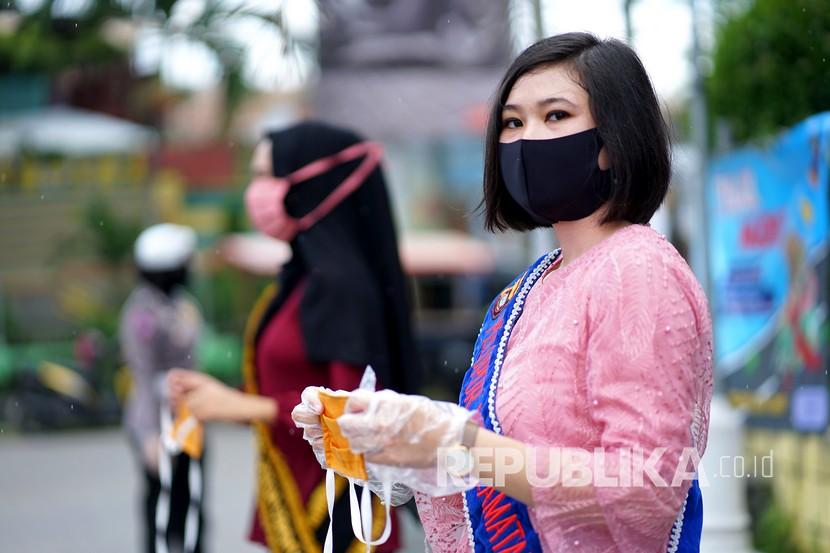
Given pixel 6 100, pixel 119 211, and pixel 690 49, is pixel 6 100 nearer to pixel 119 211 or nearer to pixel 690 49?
pixel 119 211

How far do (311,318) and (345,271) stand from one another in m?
0.17

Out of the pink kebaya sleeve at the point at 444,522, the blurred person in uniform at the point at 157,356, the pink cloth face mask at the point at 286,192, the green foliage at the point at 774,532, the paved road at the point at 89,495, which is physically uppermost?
the pink cloth face mask at the point at 286,192

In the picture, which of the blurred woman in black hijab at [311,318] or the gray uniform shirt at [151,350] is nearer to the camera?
the blurred woman in black hijab at [311,318]

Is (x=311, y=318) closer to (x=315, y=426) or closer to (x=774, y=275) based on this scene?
(x=315, y=426)

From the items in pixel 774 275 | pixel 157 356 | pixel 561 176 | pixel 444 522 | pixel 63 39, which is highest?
pixel 63 39

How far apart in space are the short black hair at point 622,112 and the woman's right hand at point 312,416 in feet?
1.80

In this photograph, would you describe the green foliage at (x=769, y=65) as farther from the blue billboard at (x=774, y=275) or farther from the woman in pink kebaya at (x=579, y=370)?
the woman in pink kebaya at (x=579, y=370)

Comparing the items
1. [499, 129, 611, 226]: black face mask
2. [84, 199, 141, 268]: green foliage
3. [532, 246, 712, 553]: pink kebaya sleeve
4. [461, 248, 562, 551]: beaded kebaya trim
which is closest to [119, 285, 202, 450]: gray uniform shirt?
[461, 248, 562, 551]: beaded kebaya trim

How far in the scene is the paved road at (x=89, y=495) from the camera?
6.89 metres

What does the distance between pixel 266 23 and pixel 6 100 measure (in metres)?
10.6

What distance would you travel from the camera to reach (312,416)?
1.79m

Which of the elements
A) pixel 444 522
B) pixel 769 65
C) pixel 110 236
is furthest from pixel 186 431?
pixel 110 236

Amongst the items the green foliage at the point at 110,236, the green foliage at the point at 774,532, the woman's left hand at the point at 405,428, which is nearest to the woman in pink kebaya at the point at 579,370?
the woman's left hand at the point at 405,428

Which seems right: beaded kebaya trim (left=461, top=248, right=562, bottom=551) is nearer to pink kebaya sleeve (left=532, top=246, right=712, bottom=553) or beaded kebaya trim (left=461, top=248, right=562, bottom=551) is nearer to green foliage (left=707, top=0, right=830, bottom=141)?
pink kebaya sleeve (left=532, top=246, right=712, bottom=553)
